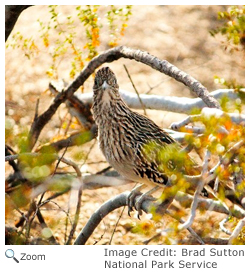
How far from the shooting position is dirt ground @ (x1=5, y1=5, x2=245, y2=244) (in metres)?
6.43

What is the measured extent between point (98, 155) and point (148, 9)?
218cm

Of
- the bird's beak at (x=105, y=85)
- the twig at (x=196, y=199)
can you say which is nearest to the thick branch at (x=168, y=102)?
the bird's beak at (x=105, y=85)

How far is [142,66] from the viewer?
761cm

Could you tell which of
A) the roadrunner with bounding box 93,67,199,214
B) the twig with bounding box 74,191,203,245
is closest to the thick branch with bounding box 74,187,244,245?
the twig with bounding box 74,191,203,245

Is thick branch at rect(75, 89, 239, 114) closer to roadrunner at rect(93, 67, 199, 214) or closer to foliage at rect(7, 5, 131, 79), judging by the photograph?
foliage at rect(7, 5, 131, 79)

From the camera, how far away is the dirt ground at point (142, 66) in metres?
6.43

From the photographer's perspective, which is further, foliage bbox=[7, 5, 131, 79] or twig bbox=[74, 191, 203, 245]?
foliage bbox=[7, 5, 131, 79]

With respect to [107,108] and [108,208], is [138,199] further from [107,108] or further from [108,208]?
[107,108]

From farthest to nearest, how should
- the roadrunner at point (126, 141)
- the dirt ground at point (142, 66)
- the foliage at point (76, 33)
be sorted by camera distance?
1. the dirt ground at point (142, 66)
2. the foliage at point (76, 33)
3. the roadrunner at point (126, 141)
